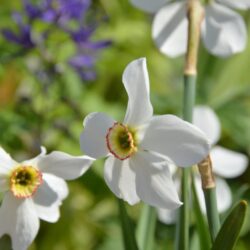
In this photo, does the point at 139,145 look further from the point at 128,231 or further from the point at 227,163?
the point at 227,163

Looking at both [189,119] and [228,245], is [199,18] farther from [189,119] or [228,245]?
[228,245]

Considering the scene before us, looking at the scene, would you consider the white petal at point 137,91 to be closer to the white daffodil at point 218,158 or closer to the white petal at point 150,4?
the white petal at point 150,4

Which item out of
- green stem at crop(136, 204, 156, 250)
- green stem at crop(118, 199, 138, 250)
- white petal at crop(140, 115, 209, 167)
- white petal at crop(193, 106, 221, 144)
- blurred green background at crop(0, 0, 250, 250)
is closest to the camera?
white petal at crop(140, 115, 209, 167)

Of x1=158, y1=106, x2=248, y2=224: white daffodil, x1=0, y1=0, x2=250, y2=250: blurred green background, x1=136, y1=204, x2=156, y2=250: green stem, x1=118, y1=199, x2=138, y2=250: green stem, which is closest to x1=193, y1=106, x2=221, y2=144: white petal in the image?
x1=158, y1=106, x2=248, y2=224: white daffodil

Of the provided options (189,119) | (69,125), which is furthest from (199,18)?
(69,125)

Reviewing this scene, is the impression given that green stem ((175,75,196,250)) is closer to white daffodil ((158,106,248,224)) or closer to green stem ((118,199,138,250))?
green stem ((118,199,138,250))
